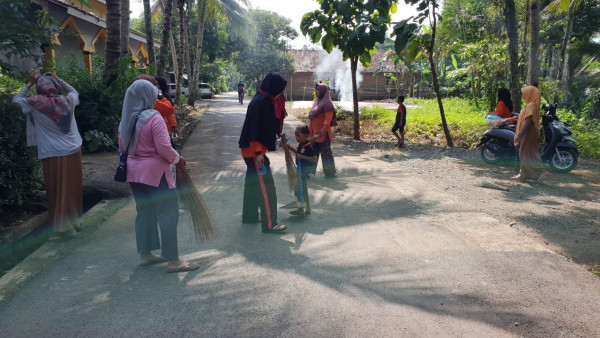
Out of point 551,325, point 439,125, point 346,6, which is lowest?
point 551,325

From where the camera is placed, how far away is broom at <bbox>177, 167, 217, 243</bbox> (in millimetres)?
4277

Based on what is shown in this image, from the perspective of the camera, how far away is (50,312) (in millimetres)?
3291

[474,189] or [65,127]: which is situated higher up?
[65,127]

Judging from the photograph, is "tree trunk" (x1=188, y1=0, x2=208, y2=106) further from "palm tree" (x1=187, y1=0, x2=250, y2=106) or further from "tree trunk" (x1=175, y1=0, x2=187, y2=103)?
"tree trunk" (x1=175, y1=0, x2=187, y2=103)

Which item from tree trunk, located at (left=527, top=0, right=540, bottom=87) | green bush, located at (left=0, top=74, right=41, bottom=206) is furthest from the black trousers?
tree trunk, located at (left=527, top=0, right=540, bottom=87)

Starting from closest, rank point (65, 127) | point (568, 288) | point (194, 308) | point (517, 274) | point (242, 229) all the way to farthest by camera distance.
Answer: point (194, 308)
point (568, 288)
point (517, 274)
point (65, 127)
point (242, 229)

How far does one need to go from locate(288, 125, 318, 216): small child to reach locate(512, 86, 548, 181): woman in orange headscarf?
12.1ft

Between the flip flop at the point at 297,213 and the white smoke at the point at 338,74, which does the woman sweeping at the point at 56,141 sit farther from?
the white smoke at the point at 338,74

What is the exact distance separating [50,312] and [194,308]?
3.39 feet

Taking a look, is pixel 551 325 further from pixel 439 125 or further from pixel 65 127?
pixel 439 125

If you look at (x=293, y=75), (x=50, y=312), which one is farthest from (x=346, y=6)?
(x=293, y=75)

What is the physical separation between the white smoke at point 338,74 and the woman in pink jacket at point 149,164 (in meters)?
33.8

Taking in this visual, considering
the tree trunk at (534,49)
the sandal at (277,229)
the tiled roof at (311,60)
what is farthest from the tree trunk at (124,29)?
the tiled roof at (311,60)

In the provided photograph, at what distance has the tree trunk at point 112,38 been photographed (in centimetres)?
953
